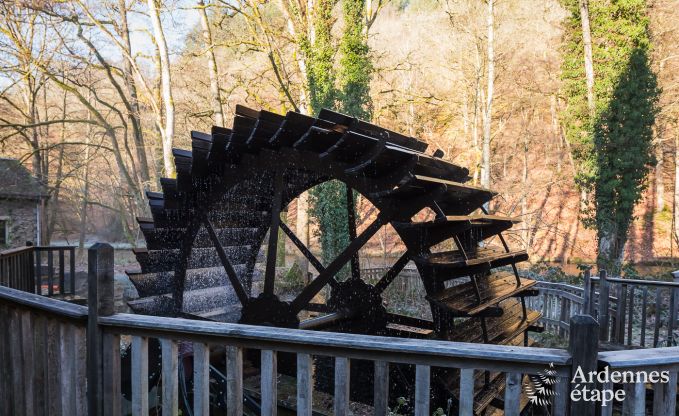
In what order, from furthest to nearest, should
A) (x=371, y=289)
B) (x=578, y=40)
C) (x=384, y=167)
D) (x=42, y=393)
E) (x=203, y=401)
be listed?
(x=578, y=40), (x=371, y=289), (x=384, y=167), (x=42, y=393), (x=203, y=401)

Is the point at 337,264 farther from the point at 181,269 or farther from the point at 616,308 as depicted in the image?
the point at 616,308

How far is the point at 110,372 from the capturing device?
89.4 inches

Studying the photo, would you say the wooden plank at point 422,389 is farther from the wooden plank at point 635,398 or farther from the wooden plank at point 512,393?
the wooden plank at point 635,398

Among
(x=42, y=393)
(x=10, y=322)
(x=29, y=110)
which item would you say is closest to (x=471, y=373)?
(x=42, y=393)

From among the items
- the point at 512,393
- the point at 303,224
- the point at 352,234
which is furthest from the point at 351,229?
the point at 303,224

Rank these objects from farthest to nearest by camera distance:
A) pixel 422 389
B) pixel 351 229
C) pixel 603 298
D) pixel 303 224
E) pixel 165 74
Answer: pixel 303 224
pixel 165 74
pixel 351 229
pixel 603 298
pixel 422 389

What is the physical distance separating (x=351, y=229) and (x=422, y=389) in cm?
409

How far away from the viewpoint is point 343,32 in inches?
438

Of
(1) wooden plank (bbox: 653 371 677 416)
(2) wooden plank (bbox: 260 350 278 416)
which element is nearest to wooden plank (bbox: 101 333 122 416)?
(2) wooden plank (bbox: 260 350 278 416)

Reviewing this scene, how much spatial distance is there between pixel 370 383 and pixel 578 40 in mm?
11843

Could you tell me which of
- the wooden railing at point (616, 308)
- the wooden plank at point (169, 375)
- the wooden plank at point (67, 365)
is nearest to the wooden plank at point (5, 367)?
the wooden plank at point (67, 365)

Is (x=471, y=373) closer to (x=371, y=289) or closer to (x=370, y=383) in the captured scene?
(x=370, y=383)

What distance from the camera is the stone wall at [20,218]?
17203mm

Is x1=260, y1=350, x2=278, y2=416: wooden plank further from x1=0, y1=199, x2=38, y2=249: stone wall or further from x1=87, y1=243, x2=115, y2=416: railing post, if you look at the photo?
x1=0, y1=199, x2=38, y2=249: stone wall
